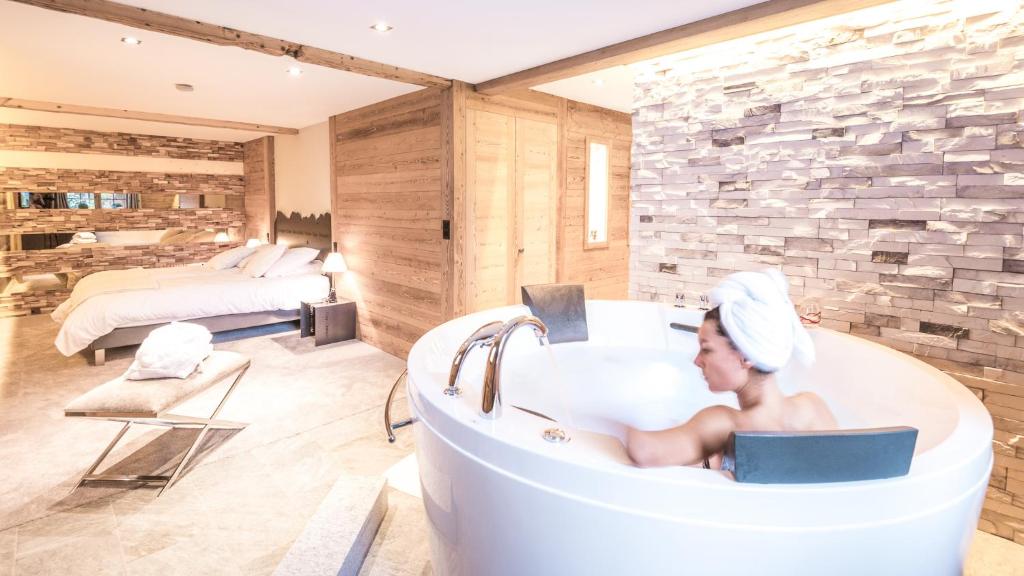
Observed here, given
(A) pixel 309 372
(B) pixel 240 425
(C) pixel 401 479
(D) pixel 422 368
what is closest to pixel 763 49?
(D) pixel 422 368

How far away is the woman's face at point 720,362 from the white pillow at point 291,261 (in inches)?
186

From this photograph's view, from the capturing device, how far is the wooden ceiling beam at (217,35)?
236cm

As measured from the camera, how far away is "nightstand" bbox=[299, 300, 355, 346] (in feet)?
15.4

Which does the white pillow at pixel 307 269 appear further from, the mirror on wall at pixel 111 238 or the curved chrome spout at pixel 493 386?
the curved chrome spout at pixel 493 386

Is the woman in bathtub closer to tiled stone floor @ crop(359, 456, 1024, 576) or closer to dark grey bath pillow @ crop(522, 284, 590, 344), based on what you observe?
tiled stone floor @ crop(359, 456, 1024, 576)

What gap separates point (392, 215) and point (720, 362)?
3.51 metres

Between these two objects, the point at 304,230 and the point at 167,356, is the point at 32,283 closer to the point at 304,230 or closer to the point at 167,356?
the point at 304,230

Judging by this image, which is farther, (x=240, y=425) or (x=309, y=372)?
(x=309, y=372)

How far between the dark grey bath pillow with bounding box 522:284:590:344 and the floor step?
1098 millimetres

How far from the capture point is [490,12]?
2439 mm

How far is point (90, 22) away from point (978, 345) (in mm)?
4223

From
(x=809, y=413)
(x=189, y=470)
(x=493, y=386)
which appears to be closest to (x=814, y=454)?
(x=809, y=413)

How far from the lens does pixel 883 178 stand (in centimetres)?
229

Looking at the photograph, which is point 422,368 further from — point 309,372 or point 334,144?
point 334,144
